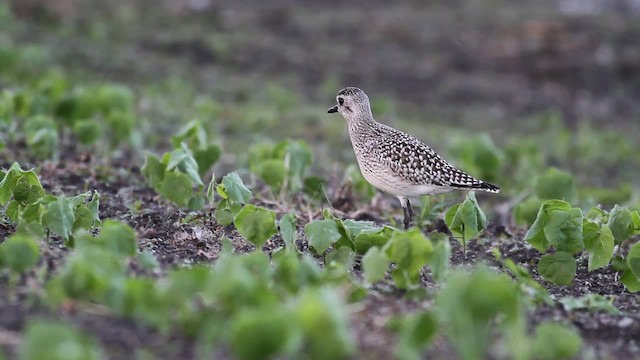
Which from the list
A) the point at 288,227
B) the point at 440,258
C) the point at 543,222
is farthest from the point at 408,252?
the point at 543,222

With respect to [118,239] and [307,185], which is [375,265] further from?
[307,185]

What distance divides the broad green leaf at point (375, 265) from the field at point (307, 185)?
11 millimetres

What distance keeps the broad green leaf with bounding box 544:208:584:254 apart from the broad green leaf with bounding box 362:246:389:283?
154 cm

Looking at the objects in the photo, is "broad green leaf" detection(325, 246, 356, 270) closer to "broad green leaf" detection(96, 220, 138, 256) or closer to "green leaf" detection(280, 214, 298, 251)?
"green leaf" detection(280, 214, 298, 251)

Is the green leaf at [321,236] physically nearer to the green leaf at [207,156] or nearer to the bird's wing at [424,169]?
the bird's wing at [424,169]

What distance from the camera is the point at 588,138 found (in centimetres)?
1523

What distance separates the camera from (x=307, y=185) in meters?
9.26

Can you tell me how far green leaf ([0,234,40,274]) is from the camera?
5402 millimetres

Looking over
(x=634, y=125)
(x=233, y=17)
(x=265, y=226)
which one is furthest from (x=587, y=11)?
(x=265, y=226)

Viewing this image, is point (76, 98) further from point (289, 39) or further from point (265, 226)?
point (289, 39)

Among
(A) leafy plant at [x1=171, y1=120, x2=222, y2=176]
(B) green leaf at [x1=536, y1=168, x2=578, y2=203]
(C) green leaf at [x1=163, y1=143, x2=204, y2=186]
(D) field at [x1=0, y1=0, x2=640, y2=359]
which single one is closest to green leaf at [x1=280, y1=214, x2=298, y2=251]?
(D) field at [x1=0, y1=0, x2=640, y2=359]

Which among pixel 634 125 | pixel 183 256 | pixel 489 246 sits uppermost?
pixel 183 256

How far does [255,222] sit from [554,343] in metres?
2.33

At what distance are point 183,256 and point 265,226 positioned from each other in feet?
1.91
